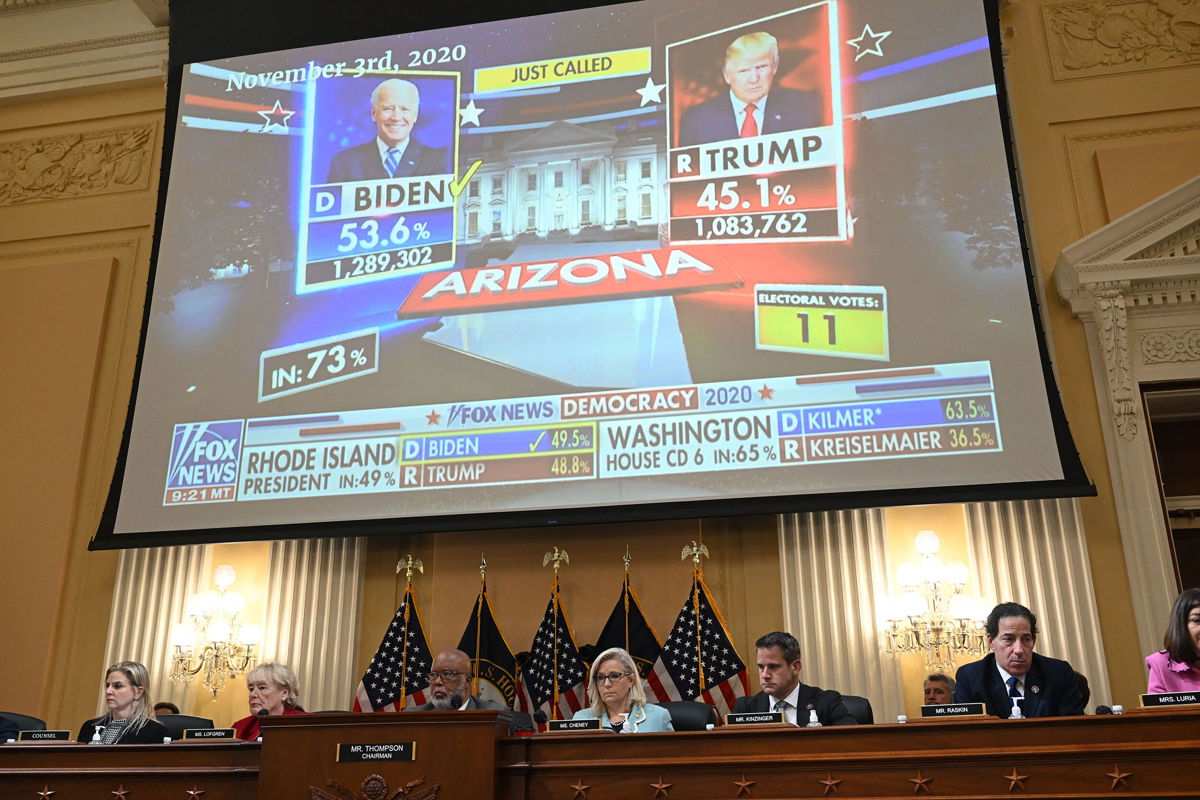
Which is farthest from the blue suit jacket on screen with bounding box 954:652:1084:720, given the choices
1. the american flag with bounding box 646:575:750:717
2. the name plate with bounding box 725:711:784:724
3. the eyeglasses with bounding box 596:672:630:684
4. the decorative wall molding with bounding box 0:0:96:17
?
the decorative wall molding with bounding box 0:0:96:17

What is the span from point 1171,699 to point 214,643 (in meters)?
5.01

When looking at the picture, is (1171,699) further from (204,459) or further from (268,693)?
(204,459)

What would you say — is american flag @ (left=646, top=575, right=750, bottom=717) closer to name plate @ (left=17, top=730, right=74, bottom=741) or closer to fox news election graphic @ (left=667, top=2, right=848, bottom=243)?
fox news election graphic @ (left=667, top=2, right=848, bottom=243)

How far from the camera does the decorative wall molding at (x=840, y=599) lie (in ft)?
18.9

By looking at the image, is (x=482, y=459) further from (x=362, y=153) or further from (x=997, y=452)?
(x=997, y=452)

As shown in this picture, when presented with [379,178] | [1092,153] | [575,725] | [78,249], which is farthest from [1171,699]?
[78,249]

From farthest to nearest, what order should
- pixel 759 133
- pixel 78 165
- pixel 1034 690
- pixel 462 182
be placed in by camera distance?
pixel 78 165
pixel 462 182
pixel 759 133
pixel 1034 690

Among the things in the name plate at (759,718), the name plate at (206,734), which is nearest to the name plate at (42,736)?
the name plate at (206,734)

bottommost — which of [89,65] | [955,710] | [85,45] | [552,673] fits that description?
[955,710]

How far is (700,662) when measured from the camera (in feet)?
19.2

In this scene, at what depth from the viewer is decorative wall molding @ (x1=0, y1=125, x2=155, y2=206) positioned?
314 inches

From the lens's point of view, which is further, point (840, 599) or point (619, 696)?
point (840, 599)

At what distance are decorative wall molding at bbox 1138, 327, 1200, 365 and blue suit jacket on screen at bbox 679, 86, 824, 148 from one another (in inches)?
84.1

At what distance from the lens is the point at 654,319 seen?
604 cm
